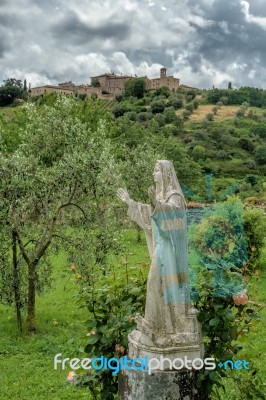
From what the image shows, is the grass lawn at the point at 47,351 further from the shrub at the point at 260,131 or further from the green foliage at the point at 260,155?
the shrub at the point at 260,131

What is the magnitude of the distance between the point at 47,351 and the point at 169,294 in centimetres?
805

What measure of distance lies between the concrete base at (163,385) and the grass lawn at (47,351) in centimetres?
105

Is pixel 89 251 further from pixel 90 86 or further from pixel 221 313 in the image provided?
pixel 90 86

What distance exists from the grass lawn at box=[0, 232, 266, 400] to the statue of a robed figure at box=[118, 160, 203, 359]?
1186mm


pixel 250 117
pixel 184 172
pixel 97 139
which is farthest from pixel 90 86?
pixel 97 139

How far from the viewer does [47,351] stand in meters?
12.6

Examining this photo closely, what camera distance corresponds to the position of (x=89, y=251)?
43.8 ft

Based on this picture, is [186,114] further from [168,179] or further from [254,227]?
[168,179]

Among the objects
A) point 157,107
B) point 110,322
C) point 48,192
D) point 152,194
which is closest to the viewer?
point 152,194

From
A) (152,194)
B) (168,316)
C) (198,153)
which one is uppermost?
(152,194)

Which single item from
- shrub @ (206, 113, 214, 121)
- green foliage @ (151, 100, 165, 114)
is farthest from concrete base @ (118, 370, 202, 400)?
green foliage @ (151, 100, 165, 114)

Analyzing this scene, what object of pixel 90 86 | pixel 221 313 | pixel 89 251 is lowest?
pixel 89 251

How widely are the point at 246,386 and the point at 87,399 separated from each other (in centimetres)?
439

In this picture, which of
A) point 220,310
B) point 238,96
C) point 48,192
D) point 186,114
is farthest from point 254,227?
point 238,96
